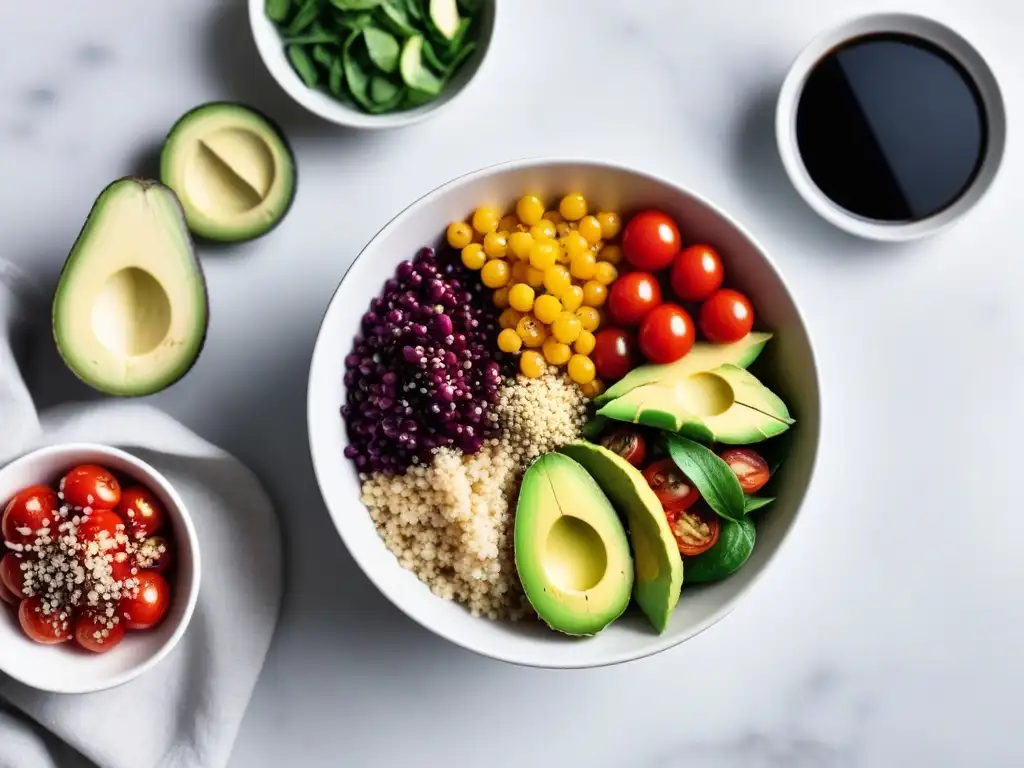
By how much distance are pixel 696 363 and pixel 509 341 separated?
0.84ft

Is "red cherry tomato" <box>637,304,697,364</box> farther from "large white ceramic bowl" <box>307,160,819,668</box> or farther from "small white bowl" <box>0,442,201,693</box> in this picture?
"small white bowl" <box>0,442,201,693</box>

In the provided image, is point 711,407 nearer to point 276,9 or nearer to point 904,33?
point 904,33

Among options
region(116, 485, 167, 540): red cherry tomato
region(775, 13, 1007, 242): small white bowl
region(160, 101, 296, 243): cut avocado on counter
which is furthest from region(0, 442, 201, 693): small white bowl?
region(775, 13, 1007, 242): small white bowl

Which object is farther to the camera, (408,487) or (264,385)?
(264,385)

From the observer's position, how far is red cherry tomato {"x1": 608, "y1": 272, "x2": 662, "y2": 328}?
1.30 meters

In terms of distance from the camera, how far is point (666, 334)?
4.14 ft

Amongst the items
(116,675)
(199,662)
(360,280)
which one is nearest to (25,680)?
(116,675)

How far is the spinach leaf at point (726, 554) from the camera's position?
126cm

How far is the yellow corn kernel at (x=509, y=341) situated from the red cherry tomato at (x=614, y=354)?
0.11m

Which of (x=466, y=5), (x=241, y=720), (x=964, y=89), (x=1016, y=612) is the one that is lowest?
(x=241, y=720)

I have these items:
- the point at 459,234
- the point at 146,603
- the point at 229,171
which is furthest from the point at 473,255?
the point at 146,603

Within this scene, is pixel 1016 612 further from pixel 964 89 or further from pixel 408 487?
pixel 408 487

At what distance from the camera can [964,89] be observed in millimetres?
1423

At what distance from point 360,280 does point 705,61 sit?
648 millimetres
